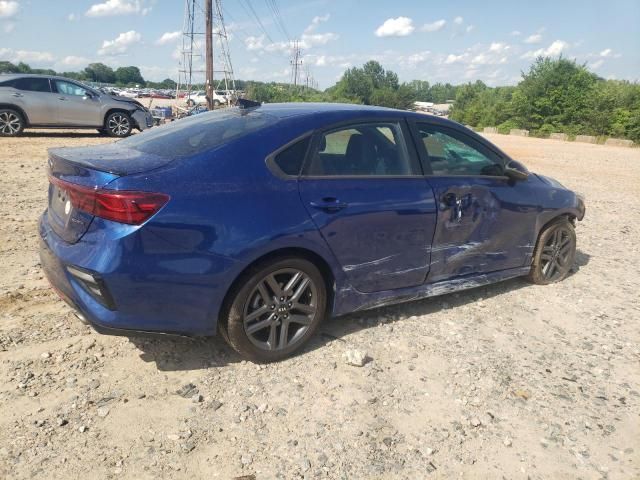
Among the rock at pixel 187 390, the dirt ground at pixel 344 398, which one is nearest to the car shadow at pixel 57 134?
the dirt ground at pixel 344 398

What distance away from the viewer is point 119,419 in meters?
2.69

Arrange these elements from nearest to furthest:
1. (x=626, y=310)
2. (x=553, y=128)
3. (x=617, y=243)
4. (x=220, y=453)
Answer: (x=220, y=453) < (x=626, y=310) < (x=617, y=243) < (x=553, y=128)

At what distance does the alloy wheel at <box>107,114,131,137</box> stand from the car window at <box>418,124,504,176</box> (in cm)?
1289

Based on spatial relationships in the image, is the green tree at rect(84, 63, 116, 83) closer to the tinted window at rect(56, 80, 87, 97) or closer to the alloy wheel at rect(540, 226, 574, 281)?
the tinted window at rect(56, 80, 87, 97)

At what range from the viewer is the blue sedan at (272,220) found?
8.95 ft

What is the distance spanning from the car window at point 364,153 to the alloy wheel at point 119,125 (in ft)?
42.2

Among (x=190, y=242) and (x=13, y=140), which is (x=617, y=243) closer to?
(x=190, y=242)

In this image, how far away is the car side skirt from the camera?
3505 mm

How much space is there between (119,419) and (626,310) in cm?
417

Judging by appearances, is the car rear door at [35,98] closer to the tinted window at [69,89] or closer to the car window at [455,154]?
the tinted window at [69,89]

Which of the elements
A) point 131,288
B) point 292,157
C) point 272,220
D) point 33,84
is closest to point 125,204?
point 131,288

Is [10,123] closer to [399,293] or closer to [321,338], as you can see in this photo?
[321,338]

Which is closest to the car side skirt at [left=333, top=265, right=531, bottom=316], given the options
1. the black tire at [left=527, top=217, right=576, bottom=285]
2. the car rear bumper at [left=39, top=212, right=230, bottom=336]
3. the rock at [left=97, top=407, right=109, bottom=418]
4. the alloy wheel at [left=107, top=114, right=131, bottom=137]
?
the black tire at [left=527, top=217, right=576, bottom=285]

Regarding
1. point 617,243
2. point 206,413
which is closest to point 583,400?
point 206,413
